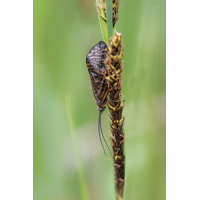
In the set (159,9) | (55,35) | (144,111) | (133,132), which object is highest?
(159,9)

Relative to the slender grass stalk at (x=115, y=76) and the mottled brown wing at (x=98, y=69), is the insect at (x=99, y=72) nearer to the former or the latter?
the mottled brown wing at (x=98, y=69)

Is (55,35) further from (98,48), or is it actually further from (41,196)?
(41,196)

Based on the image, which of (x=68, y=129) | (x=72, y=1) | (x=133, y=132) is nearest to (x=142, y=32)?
(x=72, y=1)

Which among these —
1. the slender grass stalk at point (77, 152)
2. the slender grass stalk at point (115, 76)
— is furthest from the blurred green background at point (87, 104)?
the slender grass stalk at point (115, 76)

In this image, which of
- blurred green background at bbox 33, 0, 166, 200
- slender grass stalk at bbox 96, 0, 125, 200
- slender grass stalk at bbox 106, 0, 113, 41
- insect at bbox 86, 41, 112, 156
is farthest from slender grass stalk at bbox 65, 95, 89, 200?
slender grass stalk at bbox 106, 0, 113, 41

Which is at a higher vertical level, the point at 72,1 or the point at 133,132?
the point at 72,1

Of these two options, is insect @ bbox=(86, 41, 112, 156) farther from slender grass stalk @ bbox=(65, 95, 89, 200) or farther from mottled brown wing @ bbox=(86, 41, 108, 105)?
slender grass stalk @ bbox=(65, 95, 89, 200)

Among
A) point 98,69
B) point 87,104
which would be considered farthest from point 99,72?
point 87,104
